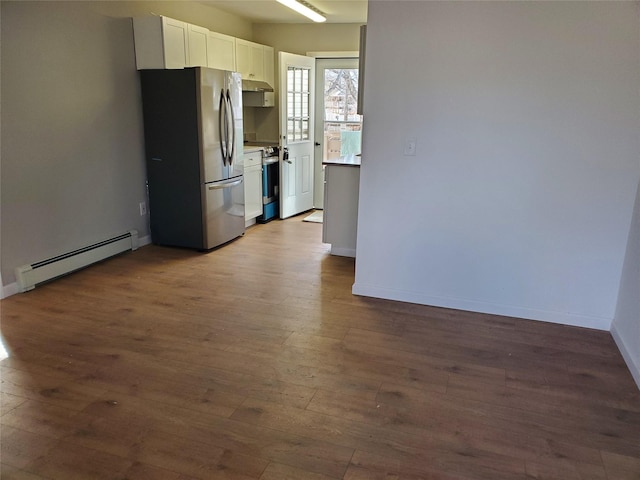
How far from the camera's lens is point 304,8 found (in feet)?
16.1

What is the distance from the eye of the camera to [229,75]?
4559 millimetres

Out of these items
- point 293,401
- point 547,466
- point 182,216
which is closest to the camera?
→ point 547,466

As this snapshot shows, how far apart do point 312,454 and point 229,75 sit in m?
3.73

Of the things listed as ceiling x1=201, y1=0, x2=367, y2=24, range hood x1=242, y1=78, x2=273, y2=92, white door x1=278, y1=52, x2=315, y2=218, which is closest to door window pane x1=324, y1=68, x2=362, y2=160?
white door x1=278, y1=52, x2=315, y2=218

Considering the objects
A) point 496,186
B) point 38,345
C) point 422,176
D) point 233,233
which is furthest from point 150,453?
point 233,233

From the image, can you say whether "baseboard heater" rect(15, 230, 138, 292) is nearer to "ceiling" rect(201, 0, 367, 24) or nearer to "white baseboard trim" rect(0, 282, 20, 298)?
"white baseboard trim" rect(0, 282, 20, 298)

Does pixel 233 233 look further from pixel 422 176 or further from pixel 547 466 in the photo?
pixel 547 466

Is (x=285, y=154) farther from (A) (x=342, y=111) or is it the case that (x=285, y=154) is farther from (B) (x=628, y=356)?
(B) (x=628, y=356)

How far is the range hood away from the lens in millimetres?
5789

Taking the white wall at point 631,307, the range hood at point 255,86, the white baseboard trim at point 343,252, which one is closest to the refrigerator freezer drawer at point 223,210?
the white baseboard trim at point 343,252

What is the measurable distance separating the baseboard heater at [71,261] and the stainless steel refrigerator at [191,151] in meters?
0.37

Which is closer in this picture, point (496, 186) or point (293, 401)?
point (293, 401)

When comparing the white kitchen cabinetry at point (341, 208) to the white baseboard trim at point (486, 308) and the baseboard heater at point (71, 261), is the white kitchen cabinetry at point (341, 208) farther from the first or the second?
the baseboard heater at point (71, 261)

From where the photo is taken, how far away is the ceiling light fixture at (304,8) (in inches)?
182
